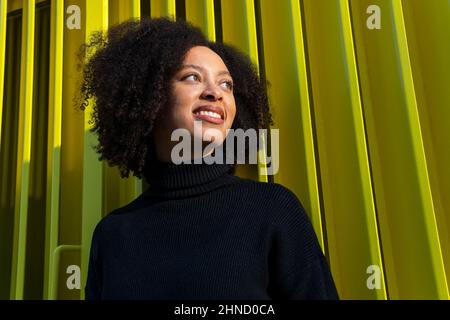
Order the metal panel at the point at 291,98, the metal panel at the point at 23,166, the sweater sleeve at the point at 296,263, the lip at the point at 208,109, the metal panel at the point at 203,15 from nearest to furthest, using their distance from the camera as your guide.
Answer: the sweater sleeve at the point at 296,263 → the lip at the point at 208,109 → the metal panel at the point at 291,98 → the metal panel at the point at 203,15 → the metal panel at the point at 23,166

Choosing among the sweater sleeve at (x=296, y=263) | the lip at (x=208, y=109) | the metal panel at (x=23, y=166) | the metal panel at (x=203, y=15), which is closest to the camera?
the sweater sleeve at (x=296, y=263)

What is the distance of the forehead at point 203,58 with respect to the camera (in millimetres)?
1007

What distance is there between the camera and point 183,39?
3.55 ft

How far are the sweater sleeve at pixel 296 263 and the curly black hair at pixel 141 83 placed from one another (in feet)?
1.15

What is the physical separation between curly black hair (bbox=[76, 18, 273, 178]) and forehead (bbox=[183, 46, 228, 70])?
16 mm

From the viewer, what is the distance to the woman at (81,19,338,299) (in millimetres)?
831

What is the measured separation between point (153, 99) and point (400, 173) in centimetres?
58

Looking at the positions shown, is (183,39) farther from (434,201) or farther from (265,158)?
(434,201)

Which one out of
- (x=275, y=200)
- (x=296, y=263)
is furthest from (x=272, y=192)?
(x=296, y=263)

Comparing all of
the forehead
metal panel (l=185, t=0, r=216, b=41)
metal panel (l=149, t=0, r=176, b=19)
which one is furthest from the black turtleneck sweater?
metal panel (l=149, t=0, r=176, b=19)

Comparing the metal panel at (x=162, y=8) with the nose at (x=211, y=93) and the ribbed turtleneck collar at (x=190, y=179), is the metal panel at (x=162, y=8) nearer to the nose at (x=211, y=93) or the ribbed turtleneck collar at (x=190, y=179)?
the nose at (x=211, y=93)

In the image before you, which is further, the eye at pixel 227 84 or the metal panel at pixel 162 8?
the metal panel at pixel 162 8

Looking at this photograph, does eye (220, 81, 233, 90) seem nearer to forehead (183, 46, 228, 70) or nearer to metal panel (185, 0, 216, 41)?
forehead (183, 46, 228, 70)

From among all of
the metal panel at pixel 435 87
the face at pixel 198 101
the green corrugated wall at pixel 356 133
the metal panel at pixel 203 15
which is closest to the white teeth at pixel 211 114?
the face at pixel 198 101
